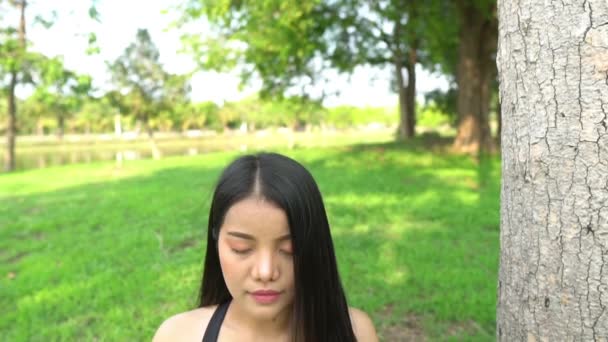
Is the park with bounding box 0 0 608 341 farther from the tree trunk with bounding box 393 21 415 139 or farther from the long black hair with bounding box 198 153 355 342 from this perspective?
the tree trunk with bounding box 393 21 415 139

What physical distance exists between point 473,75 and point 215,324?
13.1 metres

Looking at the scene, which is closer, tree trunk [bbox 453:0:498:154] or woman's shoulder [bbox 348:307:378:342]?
woman's shoulder [bbox 348:307:378:342]

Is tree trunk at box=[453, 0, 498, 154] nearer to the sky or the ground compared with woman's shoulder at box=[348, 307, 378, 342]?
nearer to the sky

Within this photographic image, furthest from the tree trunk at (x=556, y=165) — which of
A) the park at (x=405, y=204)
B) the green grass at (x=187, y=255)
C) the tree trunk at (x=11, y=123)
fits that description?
the tree trunk at (x=11, y=123)

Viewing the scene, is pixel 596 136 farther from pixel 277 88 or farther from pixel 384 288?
pixel 277 88

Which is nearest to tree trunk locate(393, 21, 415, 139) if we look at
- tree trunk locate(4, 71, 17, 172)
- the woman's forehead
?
tree trunk locate(4, 71, 17, 172)

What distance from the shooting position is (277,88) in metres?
16.6

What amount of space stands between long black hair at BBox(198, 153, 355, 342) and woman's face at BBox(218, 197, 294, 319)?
0.03m

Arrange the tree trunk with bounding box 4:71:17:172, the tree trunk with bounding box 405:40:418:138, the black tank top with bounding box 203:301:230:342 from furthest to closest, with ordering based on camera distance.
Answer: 1. the tree trunk with bounding box 405:40:418:138
2. the tree trunk with bounding box 4:71:17:172
3. the black tank top with bounding box 203:301:230:342

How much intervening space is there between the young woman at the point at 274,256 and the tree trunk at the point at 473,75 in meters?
12.8

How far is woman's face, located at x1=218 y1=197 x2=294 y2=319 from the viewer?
4.67 feet

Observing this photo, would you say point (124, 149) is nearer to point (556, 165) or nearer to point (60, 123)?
point (60, 123)

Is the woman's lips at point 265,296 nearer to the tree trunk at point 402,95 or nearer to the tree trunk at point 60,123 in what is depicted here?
the tree trunk at point 402,95

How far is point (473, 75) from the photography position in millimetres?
13406
